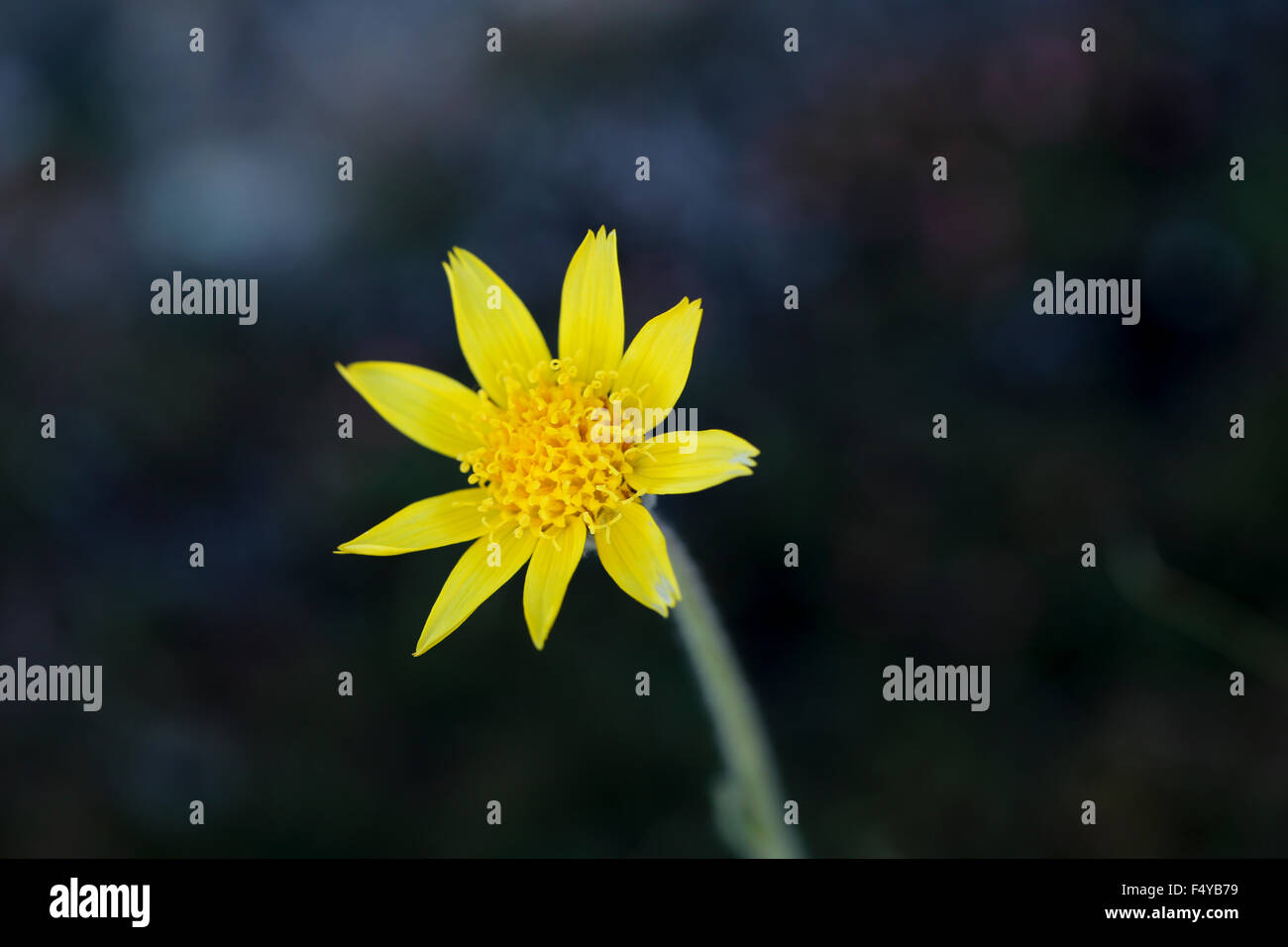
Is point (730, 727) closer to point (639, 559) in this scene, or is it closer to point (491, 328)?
point (639, 559)

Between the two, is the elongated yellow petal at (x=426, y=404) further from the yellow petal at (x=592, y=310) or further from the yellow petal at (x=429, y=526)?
the yellow petal at (x=592, y=310)

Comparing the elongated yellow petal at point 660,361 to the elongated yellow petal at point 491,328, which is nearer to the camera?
the elongated yellow petal at point 660,361

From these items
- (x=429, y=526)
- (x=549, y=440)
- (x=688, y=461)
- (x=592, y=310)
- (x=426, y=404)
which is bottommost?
(x=429, y=526)

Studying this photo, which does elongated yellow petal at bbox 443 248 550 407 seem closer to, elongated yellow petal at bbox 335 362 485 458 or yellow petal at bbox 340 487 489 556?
elongated yellow petal at bbox 335 362 485 458

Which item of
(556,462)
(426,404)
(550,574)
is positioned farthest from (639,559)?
(426,404)

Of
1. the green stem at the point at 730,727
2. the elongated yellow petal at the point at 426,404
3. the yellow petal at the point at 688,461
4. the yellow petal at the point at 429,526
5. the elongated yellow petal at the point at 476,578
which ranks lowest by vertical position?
the green stem at the point at 730,727

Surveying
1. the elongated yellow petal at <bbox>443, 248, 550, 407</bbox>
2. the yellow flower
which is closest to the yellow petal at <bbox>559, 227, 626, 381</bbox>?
the yellow flower

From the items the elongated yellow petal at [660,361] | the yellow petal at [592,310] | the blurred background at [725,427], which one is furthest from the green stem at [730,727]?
the blurred background at [725,427]
